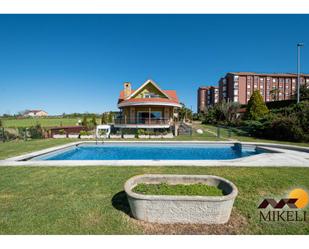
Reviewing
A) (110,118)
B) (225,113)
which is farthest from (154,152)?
(225,113)

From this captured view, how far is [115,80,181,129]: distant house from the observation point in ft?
70.0

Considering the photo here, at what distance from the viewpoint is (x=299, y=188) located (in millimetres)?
5434

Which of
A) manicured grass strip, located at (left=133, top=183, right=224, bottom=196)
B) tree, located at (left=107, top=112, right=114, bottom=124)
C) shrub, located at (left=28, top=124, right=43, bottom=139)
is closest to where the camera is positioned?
manicured grass strip, located at (left=133, top=183, right=224, bottom=196)

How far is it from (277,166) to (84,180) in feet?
27.7

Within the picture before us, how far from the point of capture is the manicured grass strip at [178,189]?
3.85 m

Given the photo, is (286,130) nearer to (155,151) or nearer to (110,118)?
(155,151)

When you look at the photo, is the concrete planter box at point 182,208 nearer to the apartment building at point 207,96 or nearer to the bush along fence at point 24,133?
the bush along fence at point 24,133

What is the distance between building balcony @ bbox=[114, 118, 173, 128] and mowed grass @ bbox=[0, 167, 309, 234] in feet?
45.2

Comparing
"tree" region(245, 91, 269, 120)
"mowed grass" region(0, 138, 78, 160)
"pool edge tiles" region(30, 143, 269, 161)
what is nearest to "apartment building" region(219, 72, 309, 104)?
"tree" region(245, 91, 269, 120)

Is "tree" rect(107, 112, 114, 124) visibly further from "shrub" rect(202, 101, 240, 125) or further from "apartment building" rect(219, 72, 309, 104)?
"apartment building" rect(219, 72, 309, 104)

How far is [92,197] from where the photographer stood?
4.83 metres

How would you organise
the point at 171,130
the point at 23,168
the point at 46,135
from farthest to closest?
the point at 171,130
the point at 46,135
the point at 23,168
